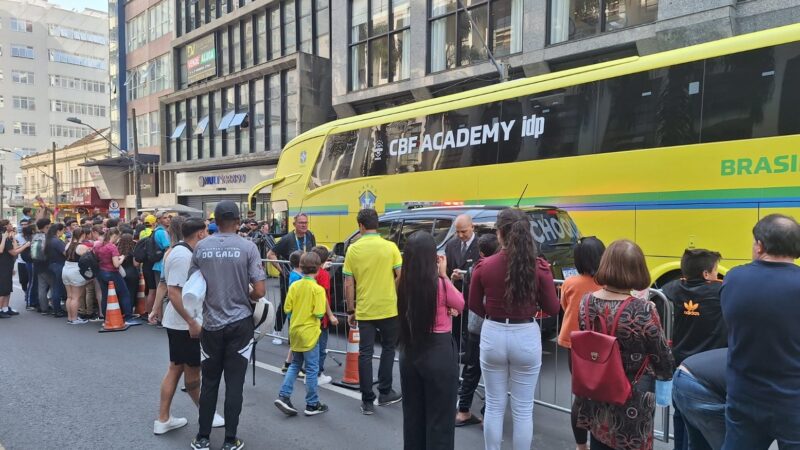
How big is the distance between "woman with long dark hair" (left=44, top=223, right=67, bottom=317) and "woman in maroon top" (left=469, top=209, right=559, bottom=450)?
29.3 ft

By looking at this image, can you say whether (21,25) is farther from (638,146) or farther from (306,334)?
(306,334)

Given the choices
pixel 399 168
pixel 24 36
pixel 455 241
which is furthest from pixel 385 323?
pixel 24 36

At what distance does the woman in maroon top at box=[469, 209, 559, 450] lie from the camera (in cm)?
324

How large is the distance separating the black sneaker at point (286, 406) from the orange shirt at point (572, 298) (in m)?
2.45

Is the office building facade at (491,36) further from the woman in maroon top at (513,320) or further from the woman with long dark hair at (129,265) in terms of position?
the woman in maroon top at (513,320)

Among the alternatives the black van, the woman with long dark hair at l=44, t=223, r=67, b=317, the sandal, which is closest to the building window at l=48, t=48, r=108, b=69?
the woman with long dark hair at l=44, t=223, r=67, b=317

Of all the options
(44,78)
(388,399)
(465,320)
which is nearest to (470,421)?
(388,399)

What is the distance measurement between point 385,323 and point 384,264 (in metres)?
0.56

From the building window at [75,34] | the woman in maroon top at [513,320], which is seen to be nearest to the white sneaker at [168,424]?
the woman in maroon top at [513,320]

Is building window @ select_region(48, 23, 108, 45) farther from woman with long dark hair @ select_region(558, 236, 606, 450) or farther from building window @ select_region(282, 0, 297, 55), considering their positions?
woman with long dark hair @ select_region(558, 236, 606, 450)

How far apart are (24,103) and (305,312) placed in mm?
90583

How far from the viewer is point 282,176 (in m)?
15.4

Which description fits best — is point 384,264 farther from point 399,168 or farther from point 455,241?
point 399,168

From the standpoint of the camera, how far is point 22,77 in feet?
245
